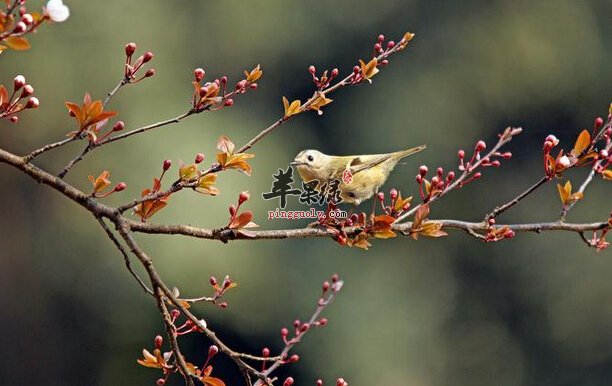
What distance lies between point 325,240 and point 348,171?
28.9 ft

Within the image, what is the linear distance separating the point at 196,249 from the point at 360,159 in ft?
25.3

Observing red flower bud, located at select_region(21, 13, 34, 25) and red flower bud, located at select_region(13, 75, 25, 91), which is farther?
red flower bud, located at select_region(13, 75, 25, 91)

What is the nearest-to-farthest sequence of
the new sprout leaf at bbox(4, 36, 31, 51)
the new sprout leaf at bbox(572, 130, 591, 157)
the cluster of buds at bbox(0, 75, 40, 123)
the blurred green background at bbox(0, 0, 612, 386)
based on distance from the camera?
the new sprout leaf at bbox(4, 36, 31, 51) → the cluster of buds at bbox(0, 75, 40, 123) → the new sprout leaf at bbox(572, 130, 591, 157) → the blurred green background at bbox(0, 0, 612, 386)

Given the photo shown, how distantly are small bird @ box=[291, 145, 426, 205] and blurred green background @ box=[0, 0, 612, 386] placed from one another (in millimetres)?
7071

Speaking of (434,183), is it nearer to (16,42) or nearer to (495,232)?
(495,232)

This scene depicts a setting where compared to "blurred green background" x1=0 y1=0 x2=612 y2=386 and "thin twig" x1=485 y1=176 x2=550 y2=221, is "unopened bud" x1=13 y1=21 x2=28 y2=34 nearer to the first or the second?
"thin twig" x1=485 y1=176 x2=550 y2=221

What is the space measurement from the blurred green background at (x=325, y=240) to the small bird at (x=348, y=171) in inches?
278

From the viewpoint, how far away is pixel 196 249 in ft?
31.8

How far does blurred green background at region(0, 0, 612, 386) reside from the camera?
35.0 feet

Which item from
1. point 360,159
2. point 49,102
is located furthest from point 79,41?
point 360,159

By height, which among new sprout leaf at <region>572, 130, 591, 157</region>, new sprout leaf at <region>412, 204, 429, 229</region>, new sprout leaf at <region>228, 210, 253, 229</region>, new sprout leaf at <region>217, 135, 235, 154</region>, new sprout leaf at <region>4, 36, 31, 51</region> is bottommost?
new sprout leaf at <region>412, 204, 429, 229</region>

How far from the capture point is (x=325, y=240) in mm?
10789

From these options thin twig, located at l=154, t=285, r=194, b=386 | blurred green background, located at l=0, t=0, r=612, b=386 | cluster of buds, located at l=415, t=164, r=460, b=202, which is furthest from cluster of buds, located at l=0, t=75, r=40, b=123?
blurred green background, located at l=0, t=0, r=612, b=386

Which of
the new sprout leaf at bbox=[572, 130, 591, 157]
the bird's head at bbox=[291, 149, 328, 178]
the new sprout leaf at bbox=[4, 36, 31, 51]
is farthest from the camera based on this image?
the bird's head at bbox=[291, 149, 328, 178]
